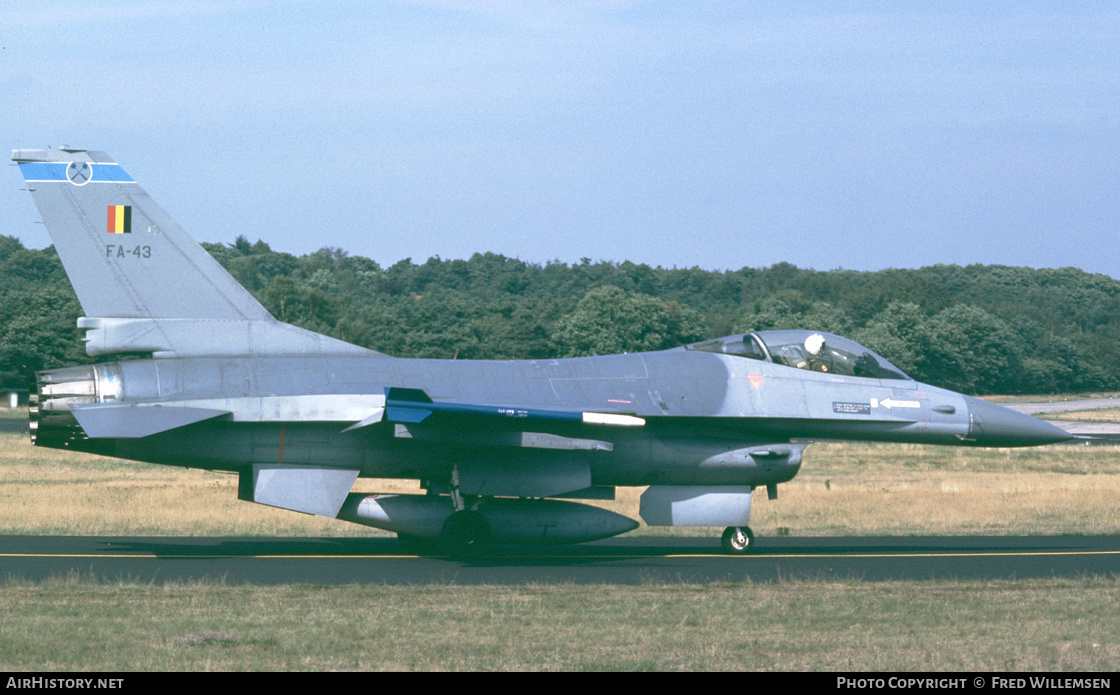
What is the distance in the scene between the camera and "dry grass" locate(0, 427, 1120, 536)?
65.8 feet

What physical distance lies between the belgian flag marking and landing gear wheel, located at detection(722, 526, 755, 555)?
9941 millimetres

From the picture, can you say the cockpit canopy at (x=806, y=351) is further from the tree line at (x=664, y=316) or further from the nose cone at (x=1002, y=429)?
the tree line at (x=664, y=316)

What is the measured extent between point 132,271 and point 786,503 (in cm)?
1498

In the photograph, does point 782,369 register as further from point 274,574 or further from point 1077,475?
point 1077,475

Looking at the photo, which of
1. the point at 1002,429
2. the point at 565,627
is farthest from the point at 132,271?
the point at 1002,429

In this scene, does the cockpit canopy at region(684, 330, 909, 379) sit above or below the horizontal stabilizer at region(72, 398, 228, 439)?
above

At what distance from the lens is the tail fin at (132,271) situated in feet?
A: 50.5

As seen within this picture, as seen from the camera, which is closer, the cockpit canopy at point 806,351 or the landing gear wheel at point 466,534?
the landing gear wheel at point 466,534

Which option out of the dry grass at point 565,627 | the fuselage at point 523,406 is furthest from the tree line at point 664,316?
the dry grass at point 565,627

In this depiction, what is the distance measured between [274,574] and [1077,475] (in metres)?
26.6

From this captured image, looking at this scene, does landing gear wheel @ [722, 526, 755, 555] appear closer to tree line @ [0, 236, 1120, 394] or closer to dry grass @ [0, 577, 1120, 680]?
dry grass @ [0, 577, 1120, 680]

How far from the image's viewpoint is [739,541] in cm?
1673

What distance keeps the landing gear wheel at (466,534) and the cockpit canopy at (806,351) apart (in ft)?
14.3
